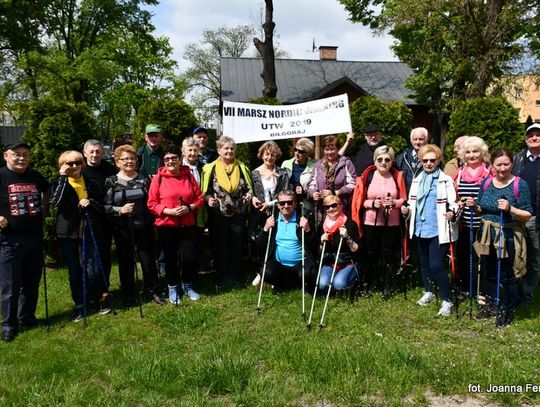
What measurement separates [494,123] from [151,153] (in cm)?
607

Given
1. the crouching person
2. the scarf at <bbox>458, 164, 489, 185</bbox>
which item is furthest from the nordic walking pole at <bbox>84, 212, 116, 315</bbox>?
the scarf at <bbox>458, 164, 489, 185</bbox>

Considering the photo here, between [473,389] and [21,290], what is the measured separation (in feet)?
16.4

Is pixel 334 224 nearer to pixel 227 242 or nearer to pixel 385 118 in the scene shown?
pixel 227 242

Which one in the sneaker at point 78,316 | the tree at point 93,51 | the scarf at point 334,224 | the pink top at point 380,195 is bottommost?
the sneaker at point 78,316

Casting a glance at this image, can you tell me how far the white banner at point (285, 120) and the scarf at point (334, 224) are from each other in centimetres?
161

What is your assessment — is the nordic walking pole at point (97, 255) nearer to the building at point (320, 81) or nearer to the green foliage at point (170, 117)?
the green foliage at point (170, 117)

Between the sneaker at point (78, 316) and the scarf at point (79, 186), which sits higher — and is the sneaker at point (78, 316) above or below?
below

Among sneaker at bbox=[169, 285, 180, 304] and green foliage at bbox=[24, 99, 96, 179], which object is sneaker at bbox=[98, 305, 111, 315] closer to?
sneaker at bbox=[169, 285, 180, 304]

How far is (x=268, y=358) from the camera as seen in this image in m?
4.28

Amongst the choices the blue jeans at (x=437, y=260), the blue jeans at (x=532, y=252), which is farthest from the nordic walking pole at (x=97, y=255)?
the blue jeans at (x=532, y=252)

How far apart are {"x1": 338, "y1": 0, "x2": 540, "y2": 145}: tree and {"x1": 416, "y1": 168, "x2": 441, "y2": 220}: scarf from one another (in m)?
10.7

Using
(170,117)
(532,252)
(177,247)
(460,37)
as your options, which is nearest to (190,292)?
(177,247)

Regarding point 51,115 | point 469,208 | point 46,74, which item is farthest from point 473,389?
point 46,74

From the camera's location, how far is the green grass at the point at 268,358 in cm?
371
